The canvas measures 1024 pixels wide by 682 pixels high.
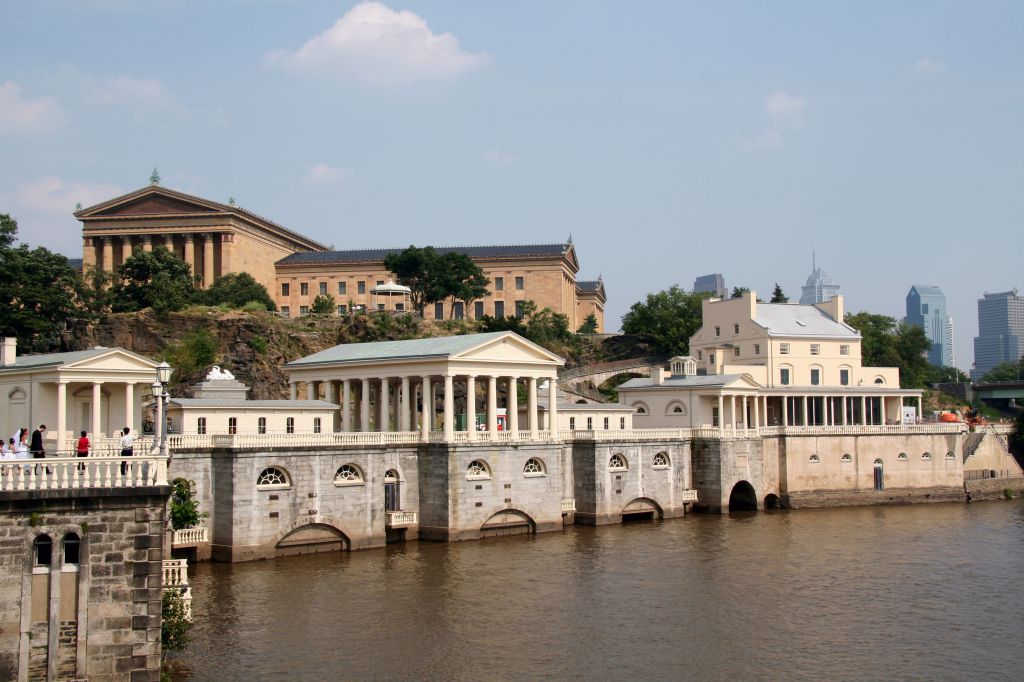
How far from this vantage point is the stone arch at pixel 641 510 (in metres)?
65.1

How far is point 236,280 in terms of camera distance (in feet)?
354

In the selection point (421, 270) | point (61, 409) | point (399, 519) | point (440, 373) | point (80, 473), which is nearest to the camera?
point (80, 473)

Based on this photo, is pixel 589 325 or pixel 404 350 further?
pixel 589 325

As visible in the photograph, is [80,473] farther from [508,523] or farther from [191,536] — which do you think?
[508,523]

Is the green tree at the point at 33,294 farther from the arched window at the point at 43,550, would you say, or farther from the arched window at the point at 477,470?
the arched window at the point at 43,550

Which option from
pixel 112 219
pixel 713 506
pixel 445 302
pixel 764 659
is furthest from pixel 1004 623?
pixel 112 219

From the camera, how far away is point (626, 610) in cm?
4209

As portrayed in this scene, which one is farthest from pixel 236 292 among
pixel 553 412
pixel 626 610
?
pixel 626 610

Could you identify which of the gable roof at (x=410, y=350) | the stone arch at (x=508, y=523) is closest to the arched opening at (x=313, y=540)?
the stone arch at (x=508, y=523)

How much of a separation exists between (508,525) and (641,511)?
10.3 m

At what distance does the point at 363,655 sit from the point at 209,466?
18066 millimetres

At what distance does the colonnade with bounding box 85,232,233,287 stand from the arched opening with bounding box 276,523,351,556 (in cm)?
6698

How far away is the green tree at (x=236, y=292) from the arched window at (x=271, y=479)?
50992 millimetres

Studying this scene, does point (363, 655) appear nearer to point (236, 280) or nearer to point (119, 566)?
point (119, 566)
